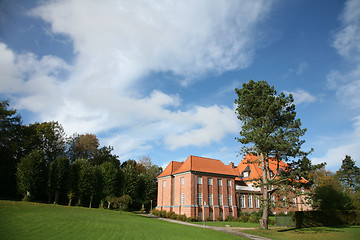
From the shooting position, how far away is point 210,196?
143ft

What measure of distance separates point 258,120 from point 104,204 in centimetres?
3575

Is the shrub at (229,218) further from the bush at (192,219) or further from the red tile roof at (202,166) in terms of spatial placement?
the red tile roof at (202,166)

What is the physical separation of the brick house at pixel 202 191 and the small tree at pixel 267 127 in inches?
475

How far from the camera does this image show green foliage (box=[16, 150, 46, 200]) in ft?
124

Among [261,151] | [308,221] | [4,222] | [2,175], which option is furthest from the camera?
[2,175]

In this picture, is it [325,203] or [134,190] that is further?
[134,190]

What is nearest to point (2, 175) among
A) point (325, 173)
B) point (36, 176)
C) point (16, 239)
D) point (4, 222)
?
point (36, 176)

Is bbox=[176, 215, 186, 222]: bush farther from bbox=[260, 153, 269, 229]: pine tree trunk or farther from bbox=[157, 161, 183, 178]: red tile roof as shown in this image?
bbox=[260, 153, 269, 229]: pine tree trunk

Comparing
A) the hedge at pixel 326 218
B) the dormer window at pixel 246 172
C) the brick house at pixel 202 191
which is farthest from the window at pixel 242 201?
the hedge at pixel 326 218

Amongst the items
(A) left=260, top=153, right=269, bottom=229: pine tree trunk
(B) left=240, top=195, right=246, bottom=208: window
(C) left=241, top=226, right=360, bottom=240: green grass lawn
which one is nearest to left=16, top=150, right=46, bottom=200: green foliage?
(C) left=241, top=226, right=360, bottom=240: green grass lawn

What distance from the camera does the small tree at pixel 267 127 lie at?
27.1 meters

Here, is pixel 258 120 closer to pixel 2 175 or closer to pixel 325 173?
pixel 325 173

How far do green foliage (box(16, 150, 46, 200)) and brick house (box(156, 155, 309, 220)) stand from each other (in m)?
22.7

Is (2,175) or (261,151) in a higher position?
(261,151)
